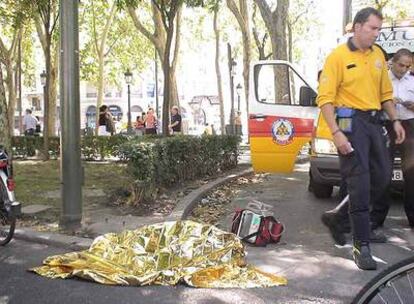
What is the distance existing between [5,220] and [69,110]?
1.39 m

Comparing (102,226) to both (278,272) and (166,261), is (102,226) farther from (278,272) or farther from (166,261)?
(278,272)

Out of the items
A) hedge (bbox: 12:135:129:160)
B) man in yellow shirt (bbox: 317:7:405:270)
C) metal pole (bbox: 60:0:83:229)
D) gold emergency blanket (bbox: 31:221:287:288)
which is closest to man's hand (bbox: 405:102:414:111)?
man in yellow shirt (bbox: 317:7:405:270)

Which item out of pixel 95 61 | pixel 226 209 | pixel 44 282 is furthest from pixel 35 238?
pixel 95 61

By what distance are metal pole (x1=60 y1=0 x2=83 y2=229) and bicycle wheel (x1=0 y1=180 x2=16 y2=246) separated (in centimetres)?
73

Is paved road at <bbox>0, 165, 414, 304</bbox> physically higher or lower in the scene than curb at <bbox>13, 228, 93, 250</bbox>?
lower

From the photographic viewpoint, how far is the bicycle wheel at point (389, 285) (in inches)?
101

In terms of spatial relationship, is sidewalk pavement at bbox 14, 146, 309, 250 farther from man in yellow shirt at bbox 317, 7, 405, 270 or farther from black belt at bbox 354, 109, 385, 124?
black belt at bbox 354, 109, 385, 124

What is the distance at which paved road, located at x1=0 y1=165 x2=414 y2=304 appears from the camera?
14.9ft

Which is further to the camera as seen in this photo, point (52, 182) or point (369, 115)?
point (52, 182)

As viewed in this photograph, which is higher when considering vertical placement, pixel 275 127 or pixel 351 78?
pixel 351 78

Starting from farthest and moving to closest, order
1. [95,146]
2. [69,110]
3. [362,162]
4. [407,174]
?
[95,146]
[69,110]
[407,174]
[362,162]

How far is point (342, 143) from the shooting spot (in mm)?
5000

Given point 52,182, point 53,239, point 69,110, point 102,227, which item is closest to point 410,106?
point 102,227

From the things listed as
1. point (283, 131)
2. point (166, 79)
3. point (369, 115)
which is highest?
point (166, 79)
